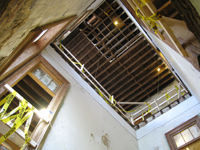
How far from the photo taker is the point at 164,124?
5.97 metres

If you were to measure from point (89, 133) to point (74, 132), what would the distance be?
62 cm

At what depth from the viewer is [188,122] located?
17.1 ft

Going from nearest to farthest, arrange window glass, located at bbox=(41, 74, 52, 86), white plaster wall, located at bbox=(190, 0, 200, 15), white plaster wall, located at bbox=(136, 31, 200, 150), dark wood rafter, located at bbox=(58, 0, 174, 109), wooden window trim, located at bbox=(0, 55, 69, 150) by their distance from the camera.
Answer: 1. white plaster wall, located at bbox=(190, 0, 200, 15)
2. wooden window trim, located at bbox=(0, 55, 69, 150)
3. window glass, located at bbox=(41, 74, 52, 86)
4. white plaster wall, located at bbox=(136, 31, 200, 150)
5. dark wood rafter, located at bbox=(58, 0, 174, 109)

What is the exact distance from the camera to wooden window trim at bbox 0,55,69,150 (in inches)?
135

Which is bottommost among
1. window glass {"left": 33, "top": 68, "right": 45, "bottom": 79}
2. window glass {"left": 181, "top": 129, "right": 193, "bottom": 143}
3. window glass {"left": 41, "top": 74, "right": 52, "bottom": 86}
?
window glass {"left": 181, "top": 129, "right": 193, "bottom": 143}

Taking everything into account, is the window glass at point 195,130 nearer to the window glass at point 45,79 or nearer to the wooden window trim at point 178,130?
the wooden window trim at point 178,130

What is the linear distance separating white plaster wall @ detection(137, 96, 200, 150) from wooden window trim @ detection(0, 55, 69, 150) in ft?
12.1

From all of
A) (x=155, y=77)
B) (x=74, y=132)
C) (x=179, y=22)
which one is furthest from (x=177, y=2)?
(x=155, y=77)

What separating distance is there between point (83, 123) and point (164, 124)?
3204 millimetres

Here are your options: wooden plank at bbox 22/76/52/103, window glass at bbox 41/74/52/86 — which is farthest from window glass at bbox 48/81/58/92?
wooden plank at bbox 22/76/52/103

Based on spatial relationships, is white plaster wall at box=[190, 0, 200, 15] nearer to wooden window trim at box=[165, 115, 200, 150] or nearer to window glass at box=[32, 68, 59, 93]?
window glass at box=[32, 68, 59, 93]

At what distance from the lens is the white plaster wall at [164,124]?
5.47 m

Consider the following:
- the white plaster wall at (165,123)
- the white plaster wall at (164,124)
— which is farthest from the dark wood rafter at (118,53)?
the white plaster wall at (164,124)

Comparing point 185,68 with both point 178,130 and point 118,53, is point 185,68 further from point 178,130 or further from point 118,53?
point 118,53
